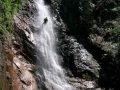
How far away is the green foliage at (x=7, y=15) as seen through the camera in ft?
47.1

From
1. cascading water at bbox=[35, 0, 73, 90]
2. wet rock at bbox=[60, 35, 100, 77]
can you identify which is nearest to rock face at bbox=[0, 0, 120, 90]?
wet rock at bbox=[60, 35, 100, 77]

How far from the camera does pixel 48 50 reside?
1697cm

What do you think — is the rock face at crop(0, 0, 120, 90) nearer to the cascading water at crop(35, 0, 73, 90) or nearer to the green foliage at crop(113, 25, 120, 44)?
the green foliage at crop(113, 25, 120, 44)

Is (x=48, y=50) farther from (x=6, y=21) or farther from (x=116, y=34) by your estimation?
(x=116, y=34)

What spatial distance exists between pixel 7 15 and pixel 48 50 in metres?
3.35

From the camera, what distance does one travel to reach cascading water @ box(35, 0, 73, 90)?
14.9 metres

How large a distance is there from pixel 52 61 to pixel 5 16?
151 inches

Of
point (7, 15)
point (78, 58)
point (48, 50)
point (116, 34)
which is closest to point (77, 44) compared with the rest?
point (78, 58)

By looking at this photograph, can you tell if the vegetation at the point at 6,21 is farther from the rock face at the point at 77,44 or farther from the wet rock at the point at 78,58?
the wet rock at the point at 78,58

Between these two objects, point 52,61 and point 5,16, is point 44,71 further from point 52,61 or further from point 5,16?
point 5,16

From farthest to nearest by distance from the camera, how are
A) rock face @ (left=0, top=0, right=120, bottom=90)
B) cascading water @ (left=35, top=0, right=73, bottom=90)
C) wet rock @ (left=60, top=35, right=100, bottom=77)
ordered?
1. wet rock @ (left=60, top=35, right=100, bottom=77)
2. cascading water @ (left=35, top=0, right=73, bottom=90)
3. rock face @ (left=0, top=0, right=120, bottom=90)

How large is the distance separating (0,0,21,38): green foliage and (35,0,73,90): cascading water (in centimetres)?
199

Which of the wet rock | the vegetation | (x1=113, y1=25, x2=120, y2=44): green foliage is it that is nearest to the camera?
the vegetation

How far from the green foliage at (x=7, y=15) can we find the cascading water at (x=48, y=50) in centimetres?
199
